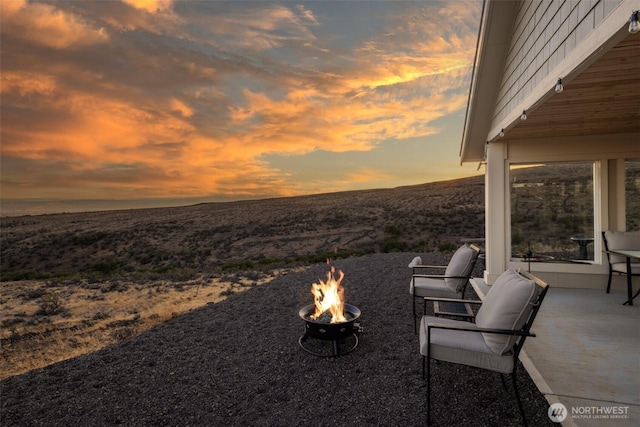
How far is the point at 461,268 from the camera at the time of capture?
Result: 426 centimetres

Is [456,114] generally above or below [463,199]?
above

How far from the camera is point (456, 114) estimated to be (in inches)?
442

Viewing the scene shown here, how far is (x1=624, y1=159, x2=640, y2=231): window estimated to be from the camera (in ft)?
18.5

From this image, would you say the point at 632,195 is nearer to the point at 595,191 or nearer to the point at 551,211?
the point at 595,191

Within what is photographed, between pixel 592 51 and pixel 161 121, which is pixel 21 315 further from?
pixel 592 51

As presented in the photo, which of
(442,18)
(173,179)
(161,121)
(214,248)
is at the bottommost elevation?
(214,248)

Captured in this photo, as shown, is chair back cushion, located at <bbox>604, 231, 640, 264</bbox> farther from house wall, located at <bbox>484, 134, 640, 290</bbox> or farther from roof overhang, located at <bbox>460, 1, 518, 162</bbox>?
roof overhang, located at <bbox>460, 1, 518, 162</bbox>

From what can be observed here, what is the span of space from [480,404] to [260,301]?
3754 millimetres

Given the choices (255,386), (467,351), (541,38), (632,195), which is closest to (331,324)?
(255,386)

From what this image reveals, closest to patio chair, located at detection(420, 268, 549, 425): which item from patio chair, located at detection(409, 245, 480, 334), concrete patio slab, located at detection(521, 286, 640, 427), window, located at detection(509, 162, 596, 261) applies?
concrete patio slab, located at detection(521, 286, 640, 427)

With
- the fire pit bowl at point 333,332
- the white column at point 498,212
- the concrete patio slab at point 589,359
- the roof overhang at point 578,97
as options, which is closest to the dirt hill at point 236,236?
the white column at point 498,212

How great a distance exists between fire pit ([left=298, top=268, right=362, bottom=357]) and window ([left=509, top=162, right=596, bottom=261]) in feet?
12.9

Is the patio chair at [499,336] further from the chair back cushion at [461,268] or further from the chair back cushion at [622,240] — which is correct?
the chair back cushion at [622,240]

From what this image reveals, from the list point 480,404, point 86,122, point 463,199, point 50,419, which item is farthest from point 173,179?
point 463,199
